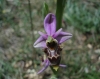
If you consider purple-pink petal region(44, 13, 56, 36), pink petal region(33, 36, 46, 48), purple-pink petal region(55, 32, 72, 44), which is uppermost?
purple-pink petal region(44, 13, 56, 36)

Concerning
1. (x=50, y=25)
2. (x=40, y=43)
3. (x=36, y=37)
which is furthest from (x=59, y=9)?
(x=36, y=37)

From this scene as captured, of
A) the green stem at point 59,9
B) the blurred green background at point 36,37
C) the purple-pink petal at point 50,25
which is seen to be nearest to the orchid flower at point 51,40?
the purple-pink petal at point 50,25

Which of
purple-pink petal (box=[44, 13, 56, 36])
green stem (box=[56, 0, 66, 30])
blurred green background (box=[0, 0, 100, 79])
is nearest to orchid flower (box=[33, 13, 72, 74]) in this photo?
purple-pink petal (box=[44, 13, 56, 36])

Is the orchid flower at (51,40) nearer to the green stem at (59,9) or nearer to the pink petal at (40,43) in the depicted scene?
the pink petal at (40,43)

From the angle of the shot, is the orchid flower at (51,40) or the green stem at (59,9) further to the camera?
the green stem at (59,9)

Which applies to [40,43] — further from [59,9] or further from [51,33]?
[59,9]

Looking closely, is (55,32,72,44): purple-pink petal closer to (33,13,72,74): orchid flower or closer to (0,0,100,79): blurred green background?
(33,13,72,74): orchid flower

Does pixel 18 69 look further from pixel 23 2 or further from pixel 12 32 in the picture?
pixel 23 2
